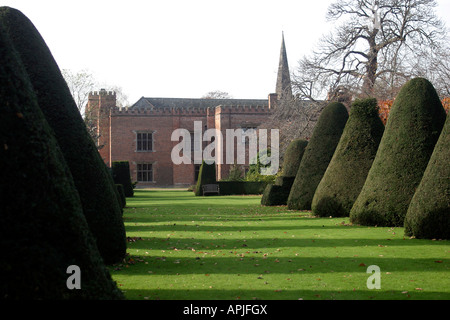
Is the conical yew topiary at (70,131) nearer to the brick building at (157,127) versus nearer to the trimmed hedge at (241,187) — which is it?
the trimmed hedge at (241,187)

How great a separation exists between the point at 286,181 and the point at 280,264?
13468 millimetres

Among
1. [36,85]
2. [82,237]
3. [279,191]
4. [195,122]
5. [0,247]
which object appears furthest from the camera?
[195,122]

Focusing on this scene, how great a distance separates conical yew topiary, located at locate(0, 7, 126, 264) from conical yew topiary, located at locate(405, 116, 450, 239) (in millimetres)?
6128

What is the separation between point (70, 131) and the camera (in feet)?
24.2

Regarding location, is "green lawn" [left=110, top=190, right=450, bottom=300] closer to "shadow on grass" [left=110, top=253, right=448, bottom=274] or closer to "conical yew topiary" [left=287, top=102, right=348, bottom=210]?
"shadow on grass" [left=110, top=253, right=448, bottom=274]

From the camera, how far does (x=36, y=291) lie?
345 cm

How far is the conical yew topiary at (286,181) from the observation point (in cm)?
2117

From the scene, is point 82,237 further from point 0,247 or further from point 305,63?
point 305,63

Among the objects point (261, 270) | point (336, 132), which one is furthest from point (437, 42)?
point (261, 270)

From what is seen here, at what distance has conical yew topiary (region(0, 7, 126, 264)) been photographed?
7.35 m

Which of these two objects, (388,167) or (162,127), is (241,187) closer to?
(162,127)

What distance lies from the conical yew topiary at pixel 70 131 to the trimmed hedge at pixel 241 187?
2749 centimetres

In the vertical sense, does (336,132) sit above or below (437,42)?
below

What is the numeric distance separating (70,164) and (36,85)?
131cm
